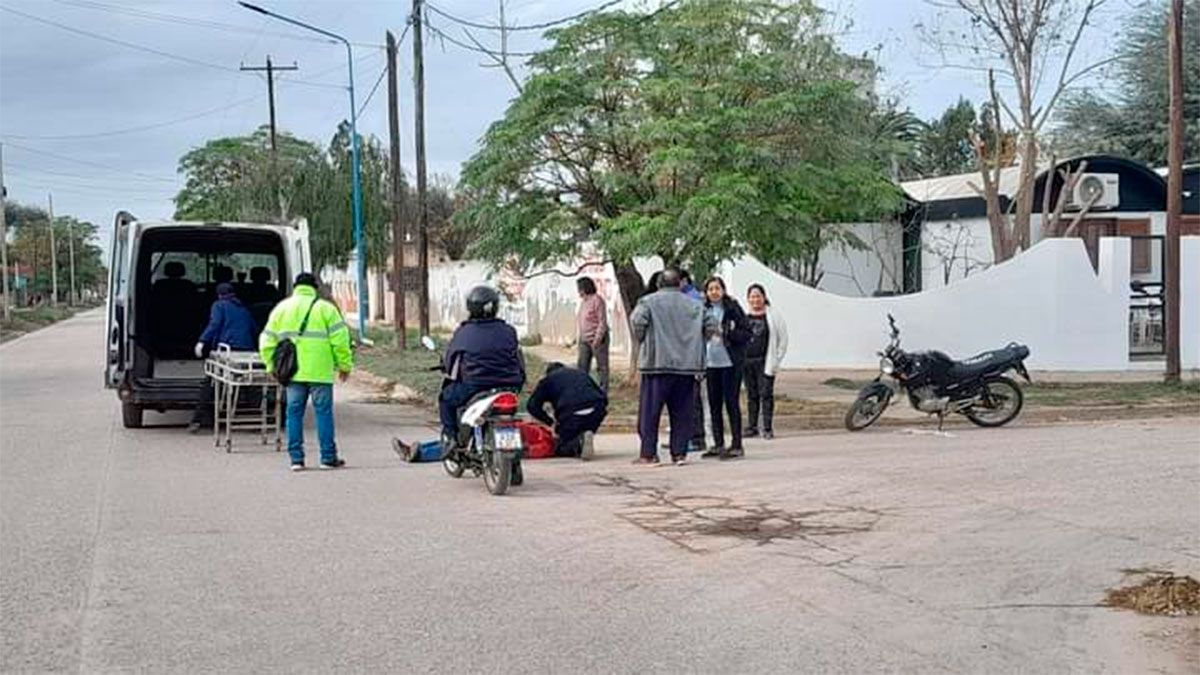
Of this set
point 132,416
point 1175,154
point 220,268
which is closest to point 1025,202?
point 1175,154

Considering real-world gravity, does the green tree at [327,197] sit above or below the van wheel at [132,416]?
above

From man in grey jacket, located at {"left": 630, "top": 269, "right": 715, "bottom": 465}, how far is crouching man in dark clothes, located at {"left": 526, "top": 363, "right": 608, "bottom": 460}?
476 millimetres

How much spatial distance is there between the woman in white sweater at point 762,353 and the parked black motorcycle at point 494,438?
12.8ft

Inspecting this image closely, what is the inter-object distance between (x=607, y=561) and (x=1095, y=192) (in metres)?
22.6

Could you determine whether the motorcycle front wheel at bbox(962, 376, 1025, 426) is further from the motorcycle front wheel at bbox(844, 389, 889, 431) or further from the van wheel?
the van wheel

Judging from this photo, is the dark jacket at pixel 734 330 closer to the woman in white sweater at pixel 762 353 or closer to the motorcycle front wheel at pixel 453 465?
the woman in white sweater at pixel 762 353

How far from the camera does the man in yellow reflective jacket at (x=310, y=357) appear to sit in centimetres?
1250

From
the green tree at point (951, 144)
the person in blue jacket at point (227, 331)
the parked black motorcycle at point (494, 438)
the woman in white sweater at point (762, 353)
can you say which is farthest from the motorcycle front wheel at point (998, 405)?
the green tree at point (951, 144)

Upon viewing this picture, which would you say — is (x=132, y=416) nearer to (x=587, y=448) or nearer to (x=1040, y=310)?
(x=587, y=448)

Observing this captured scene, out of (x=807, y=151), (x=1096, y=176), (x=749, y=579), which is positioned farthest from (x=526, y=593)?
(x=1096, y=176)

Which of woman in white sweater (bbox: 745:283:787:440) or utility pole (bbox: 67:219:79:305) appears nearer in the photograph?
woman in white sweater (bbox: 745:283:787:440)

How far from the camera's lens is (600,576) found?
316 inches

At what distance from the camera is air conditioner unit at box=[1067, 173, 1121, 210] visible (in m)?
28.2

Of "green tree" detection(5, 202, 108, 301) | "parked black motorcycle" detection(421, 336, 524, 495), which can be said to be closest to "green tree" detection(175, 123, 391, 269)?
"parked black motorcycle" detection(421, 336, 524, 495)
